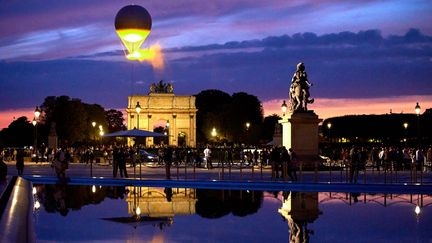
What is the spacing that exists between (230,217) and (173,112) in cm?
11949

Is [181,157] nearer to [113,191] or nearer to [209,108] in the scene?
[113,191]

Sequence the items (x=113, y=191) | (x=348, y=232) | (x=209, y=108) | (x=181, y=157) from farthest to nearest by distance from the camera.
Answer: (x=209, y=108)
(x=181, y=157)
(x=113, y=191)
(x=348, y=232)

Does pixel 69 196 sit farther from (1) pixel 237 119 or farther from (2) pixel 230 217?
(1) pixel 237 119

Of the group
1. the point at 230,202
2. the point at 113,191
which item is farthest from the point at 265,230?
the point at 113,191

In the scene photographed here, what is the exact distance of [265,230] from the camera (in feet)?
56.7

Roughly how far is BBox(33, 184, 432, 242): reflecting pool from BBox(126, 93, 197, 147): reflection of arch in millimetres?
107204

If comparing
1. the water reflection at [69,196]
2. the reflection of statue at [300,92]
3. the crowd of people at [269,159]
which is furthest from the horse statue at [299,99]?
the water reflection at [69,196]

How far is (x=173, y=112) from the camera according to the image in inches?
5492

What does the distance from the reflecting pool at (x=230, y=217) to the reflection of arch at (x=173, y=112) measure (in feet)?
352

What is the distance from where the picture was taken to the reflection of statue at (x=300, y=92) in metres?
43.3

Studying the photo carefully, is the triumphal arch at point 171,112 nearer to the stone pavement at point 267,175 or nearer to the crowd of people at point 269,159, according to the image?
the crowd of people at point 269,159

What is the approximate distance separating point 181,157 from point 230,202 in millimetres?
40106

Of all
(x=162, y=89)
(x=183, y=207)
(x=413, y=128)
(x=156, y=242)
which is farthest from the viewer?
(x=162, y=89)

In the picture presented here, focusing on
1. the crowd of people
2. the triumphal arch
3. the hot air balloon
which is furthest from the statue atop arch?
the hot air balloon
